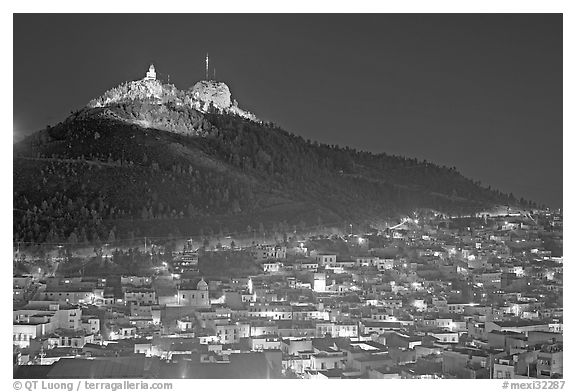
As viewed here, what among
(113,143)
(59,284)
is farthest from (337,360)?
(113,143)

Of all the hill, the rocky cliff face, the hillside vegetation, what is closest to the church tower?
the hill

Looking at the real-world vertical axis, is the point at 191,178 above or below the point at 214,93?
below

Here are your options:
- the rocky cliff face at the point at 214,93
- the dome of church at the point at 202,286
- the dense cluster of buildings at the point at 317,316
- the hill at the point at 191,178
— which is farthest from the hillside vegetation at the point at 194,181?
the dome of church at the point at 202,286

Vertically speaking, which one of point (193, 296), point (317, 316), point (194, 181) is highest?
point (194, 181)

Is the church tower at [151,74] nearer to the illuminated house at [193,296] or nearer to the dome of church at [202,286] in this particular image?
the dome of church at [202,286]

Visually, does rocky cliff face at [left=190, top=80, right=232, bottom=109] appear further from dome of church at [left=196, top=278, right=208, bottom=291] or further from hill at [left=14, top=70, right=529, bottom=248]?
dome of church at [left=196, top=278, right=208, bottom=291]

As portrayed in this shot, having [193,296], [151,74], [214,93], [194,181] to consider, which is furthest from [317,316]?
[214,93]

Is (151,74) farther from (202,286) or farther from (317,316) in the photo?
(317,316)
